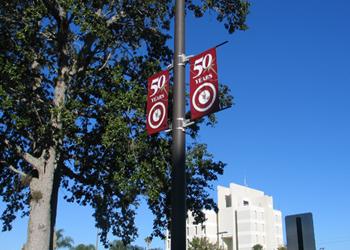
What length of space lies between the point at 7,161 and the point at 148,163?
5136 mm

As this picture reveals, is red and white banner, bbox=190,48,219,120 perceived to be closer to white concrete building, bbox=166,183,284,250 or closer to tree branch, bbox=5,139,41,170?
tree branch, bbox=5,139,41,170

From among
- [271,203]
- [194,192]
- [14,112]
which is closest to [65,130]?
[14,112]

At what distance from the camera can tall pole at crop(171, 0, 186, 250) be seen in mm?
6586

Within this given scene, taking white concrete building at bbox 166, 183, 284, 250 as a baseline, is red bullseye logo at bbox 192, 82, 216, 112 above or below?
below

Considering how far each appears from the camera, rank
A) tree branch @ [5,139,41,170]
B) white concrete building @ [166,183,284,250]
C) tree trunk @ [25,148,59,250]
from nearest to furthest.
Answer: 1. tree trunk @ [25,148,59,250]
2. tree branch @ [5,139,41,170]
3. white concrete building @ [166,183,284,250]

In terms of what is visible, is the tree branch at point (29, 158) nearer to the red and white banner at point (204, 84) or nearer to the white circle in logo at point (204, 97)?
the red and white banner at point (204, 84)

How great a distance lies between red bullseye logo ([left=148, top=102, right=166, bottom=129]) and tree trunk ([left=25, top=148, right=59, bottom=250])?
7.31m

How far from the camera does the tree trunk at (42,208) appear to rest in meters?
13.8

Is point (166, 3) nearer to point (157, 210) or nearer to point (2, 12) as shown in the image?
point (2, 12)

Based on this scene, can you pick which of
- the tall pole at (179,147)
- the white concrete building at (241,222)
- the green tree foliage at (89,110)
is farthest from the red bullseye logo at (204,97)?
the white concrete building at (241,222)

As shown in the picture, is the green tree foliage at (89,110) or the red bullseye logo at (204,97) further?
the green tree foliage at (89,110)

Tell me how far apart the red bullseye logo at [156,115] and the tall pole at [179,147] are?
366 mm

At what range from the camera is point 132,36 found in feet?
56.5

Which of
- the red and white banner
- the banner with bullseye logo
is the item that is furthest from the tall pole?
the banner with bullseye logo
